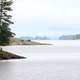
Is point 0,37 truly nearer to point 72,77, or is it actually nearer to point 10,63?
point 10,63

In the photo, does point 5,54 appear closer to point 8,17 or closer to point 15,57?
point 15,57

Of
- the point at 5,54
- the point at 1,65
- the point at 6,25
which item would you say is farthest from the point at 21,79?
the point at 6,25

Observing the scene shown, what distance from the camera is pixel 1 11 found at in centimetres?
9031

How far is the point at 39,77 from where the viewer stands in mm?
54781

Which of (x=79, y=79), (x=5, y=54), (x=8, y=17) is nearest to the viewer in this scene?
(x=79, y=79)

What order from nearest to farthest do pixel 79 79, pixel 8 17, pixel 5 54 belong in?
pixel 79 79 < pixel 5 54 < pixel 8 17

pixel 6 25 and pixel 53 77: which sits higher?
pixel 6 25

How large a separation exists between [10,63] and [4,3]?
1631cm

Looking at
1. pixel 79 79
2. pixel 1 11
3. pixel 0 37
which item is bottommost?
pixel 79 79

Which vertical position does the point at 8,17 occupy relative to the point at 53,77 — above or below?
above

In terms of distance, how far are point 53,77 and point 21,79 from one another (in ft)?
14.4

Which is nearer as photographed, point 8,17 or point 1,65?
point 1,65

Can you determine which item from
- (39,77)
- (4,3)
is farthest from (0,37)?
(39,77)

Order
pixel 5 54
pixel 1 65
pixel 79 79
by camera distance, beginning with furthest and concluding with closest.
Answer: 1. pixel 5 54
2. pixel 1 65
3. pixel 79 79
